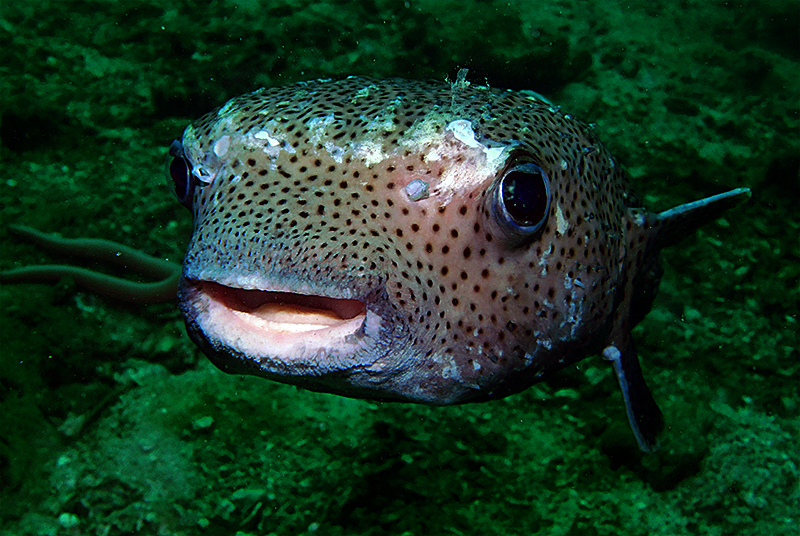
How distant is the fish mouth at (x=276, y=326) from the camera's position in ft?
5.05

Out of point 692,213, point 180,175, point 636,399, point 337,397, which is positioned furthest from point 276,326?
point 692,213

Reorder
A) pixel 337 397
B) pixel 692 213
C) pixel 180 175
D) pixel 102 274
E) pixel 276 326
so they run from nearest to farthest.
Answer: pixel 276 326 < pixel 180 175 < pixel 692 213 < pixel 337 397 < pixel 102 274

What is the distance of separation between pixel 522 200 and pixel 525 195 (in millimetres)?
24

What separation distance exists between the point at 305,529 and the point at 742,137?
5.82m

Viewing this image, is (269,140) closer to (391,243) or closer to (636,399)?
(391,243)

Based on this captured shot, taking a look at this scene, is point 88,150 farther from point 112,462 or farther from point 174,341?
point 112,462

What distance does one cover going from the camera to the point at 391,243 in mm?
1719

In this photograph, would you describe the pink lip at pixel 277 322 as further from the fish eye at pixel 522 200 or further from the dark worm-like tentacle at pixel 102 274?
the dark worm-like tentacle at pixel 102 274

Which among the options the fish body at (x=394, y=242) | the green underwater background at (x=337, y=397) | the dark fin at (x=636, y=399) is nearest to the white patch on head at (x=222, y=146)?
the fish body at (x=394, y=242)

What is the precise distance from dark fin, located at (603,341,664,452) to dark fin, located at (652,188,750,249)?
66cm

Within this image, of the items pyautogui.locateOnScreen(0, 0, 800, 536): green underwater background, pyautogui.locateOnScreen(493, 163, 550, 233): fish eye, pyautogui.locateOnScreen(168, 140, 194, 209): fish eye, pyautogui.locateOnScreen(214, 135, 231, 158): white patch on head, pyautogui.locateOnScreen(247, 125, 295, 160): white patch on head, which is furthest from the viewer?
pyautogui.locateOnScreen(0, 0, 800, 536): green underwater background

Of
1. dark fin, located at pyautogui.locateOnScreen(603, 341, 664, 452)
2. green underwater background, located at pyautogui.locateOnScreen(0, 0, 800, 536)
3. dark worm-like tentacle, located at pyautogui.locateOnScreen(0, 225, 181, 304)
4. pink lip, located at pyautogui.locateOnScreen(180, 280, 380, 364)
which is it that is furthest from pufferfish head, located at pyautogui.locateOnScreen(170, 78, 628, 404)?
dark worm-like tentacle, located at pyautogui.locateOnScreen(0, 225, 181, 304)

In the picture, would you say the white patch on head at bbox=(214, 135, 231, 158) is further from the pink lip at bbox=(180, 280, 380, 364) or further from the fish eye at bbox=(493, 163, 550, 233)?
the fish eye at bbox=(493, 163, 550, 233)

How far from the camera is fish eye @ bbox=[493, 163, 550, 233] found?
183cm
